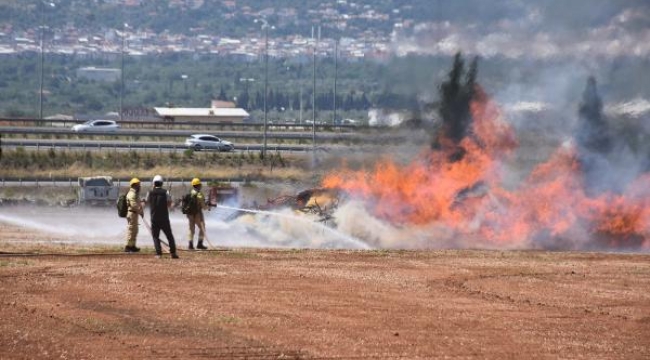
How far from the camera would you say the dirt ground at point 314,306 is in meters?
19.5

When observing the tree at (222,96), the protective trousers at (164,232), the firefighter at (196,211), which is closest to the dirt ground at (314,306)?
the protective trousers at (164,232)

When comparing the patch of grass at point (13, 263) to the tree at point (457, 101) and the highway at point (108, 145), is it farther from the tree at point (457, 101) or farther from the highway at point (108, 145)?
the highway at point (108, 145)

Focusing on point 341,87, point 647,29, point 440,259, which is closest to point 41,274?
point 440,259

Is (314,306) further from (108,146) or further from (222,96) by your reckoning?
(222,96)

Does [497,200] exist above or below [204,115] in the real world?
below

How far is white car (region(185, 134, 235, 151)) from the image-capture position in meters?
76.6

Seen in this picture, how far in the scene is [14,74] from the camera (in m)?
158

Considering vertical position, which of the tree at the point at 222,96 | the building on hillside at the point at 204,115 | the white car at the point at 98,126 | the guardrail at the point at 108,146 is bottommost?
the guardrail at the point at 108,146

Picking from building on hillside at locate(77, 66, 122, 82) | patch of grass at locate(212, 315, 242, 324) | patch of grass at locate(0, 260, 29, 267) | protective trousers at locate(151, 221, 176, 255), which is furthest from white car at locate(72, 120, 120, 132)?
building on hillside at locate(77, 66, 122, 82)

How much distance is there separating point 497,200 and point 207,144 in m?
41.1

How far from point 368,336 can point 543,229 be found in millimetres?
19478

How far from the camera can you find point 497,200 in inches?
1551

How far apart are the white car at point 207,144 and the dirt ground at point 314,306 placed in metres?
43.2

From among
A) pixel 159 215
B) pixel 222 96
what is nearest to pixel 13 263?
pixel 159 215
